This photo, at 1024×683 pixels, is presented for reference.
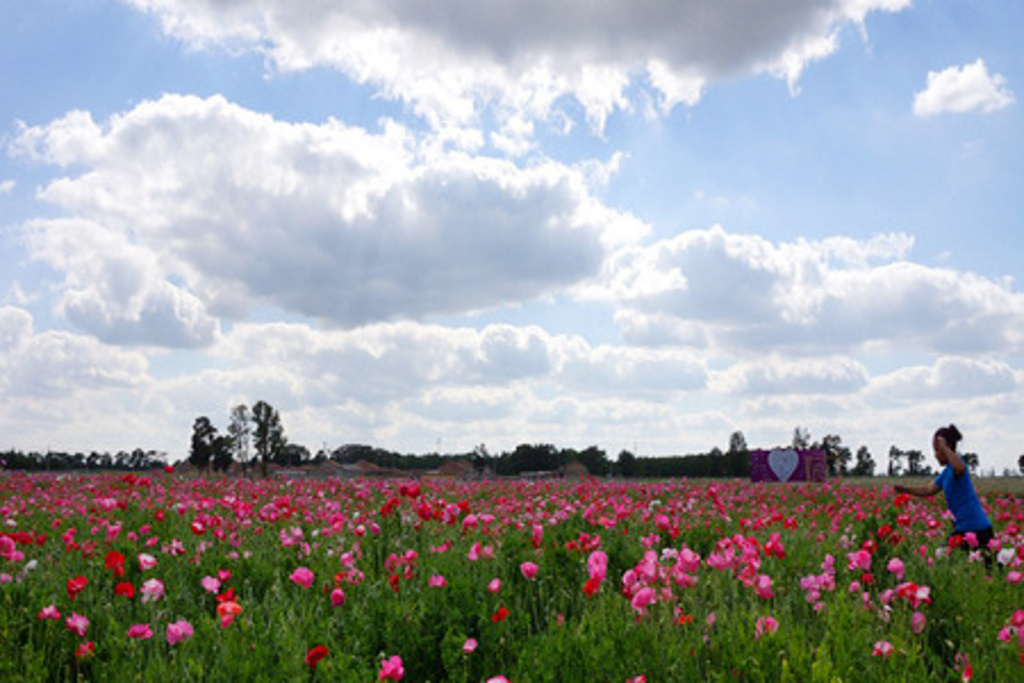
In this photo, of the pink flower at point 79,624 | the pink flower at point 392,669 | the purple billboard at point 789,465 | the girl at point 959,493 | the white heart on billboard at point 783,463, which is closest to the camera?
the pink flower at point 392,669

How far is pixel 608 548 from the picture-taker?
6250 mm

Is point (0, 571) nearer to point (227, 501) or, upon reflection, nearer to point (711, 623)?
point (227, 501)

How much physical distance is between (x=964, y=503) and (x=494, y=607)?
5.70m

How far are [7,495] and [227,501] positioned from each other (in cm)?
784

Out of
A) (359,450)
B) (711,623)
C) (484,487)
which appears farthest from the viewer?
(359,450)

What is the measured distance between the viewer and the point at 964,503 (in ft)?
26.2

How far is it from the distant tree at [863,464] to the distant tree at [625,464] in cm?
3654

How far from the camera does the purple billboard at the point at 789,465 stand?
35.0 metres

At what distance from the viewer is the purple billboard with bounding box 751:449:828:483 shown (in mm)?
35003

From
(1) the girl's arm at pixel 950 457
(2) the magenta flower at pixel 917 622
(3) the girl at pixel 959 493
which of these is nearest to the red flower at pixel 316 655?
(2) the magenta flower at pixel 917 622

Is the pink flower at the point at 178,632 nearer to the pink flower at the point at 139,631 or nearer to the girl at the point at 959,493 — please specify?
the pink flower at the point at 139,631

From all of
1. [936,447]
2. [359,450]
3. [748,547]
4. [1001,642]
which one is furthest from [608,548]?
[359,450]

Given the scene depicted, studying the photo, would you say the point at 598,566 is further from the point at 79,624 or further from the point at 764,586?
the point at 79,624

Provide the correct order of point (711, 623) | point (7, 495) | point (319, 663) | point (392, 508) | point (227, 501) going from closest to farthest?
point (319, 663) < point (711, 623) < point (392, 508) < point (227, 501) < point (7, 495)
